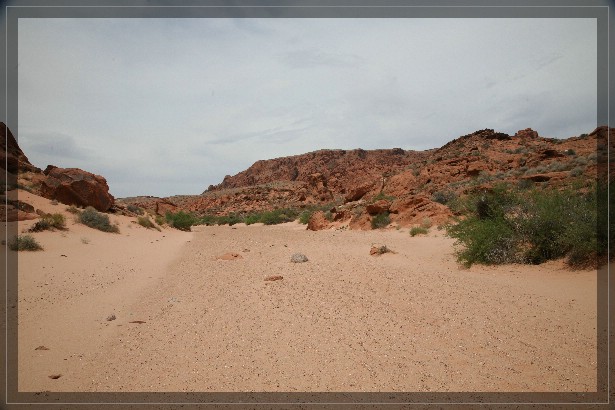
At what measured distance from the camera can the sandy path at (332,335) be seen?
363cm

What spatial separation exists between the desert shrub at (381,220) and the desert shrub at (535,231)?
408 inches

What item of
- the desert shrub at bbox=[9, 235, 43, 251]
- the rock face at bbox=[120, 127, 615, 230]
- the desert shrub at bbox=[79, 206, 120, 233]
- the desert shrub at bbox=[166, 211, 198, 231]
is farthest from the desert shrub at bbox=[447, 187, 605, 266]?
the desert shrub at bbox=[166, 211, 198, 231]

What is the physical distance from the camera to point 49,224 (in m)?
11.3

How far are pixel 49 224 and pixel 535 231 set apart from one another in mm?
13457

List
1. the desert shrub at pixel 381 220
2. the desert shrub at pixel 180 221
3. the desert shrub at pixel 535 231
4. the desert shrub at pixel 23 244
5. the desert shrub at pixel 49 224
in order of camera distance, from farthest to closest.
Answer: the desert shrub at pixel 180 221 → the desert shrub at pixel 381 220 → the desert shrub at pixel 49 224 → the desert shrub at pixel 23 244 → the desert shrub at pixel 535 231

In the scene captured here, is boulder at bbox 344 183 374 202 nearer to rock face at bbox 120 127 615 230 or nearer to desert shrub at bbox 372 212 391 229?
rock face at bbox 120 127 615 230

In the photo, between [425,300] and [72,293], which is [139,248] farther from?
[425,300]

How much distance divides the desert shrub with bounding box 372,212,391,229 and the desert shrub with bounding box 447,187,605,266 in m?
10.4

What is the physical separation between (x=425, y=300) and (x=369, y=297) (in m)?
0.94

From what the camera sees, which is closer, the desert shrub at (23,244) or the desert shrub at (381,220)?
the desert shrub at (23,244)

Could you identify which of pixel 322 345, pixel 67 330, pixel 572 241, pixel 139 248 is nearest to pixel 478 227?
pixel 572 241

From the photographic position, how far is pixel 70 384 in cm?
348

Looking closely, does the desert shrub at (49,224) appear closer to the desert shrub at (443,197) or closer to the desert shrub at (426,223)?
the desert shrub at (426,223)

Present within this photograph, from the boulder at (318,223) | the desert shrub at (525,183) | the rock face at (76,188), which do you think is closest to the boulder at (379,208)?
the boulder at (318,223)
